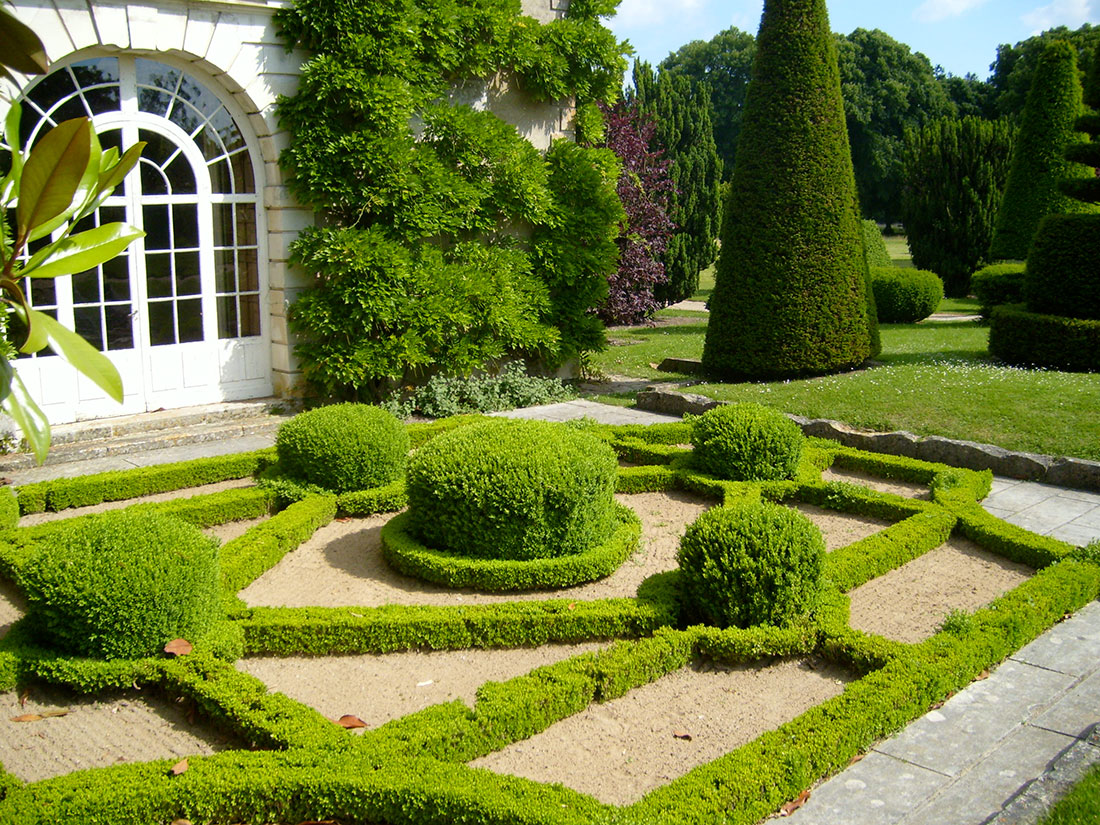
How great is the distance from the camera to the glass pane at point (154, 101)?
9.48 m

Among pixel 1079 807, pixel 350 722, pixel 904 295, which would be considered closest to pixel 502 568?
pixel 350 722

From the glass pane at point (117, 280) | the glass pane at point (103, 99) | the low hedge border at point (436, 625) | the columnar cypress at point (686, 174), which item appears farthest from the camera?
the columnar cypress at point (686, 174)

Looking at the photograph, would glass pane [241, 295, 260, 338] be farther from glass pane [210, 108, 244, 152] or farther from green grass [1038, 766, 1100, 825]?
green grass [1038, 766, 1100, 825]

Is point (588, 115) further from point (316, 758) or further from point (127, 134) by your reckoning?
→ point (316, 758)

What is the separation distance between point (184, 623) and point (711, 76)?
178ft

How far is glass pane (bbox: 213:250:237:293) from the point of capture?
10211mm

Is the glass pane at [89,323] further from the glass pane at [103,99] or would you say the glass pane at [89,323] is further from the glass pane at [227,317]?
the glass pane at [103,99]

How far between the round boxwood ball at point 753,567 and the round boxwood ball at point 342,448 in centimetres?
289

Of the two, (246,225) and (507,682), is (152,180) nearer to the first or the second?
(246,225)

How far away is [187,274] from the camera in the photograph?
9.98 m

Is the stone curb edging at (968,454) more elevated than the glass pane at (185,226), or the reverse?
the glass pane at (185,226)

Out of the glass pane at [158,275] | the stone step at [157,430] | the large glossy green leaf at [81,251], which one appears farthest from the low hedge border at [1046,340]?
the large glossy green leaf at [81,251]

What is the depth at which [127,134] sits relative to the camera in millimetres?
9375

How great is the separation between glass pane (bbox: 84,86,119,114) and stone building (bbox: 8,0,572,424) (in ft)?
0.04
